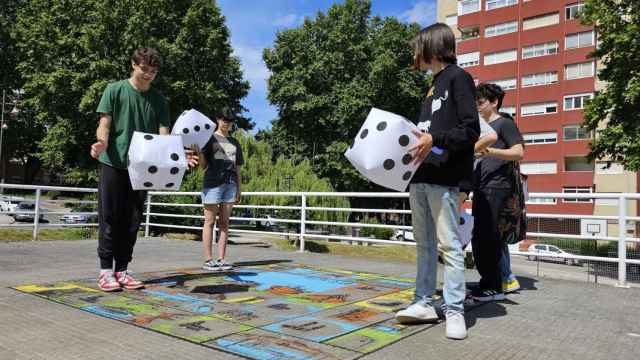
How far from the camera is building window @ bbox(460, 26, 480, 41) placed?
41.0 metres

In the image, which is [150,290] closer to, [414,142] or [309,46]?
[414,142]

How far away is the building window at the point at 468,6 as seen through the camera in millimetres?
40844

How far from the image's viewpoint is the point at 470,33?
41.7m

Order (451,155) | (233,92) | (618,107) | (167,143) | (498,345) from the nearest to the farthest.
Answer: (498,345) < (451,155) < (167,143) < (618,107) < (233,92)

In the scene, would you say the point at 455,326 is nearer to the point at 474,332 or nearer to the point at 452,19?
the point at 474,332

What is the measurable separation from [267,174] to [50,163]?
10782mm

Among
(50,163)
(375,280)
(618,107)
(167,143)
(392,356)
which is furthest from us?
(50,163)

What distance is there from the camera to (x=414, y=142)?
8.75 ft

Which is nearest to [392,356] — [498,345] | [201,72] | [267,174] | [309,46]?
[498,345]

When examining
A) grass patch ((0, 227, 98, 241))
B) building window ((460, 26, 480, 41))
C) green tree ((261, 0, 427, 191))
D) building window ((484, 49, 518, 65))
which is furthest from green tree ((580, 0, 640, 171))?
building window ((460, 26, 480, 41))

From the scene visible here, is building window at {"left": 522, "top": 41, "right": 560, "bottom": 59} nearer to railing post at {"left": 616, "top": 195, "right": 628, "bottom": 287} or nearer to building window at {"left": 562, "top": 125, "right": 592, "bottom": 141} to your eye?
building window at {"left": 562, "top": 125, "right": 592, "bottom": 141}

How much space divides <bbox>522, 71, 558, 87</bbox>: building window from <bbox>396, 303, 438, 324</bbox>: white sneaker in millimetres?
38771

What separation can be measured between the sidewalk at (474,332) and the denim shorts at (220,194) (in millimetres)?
1406

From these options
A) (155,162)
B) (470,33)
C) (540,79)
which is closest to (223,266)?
(155,162)
